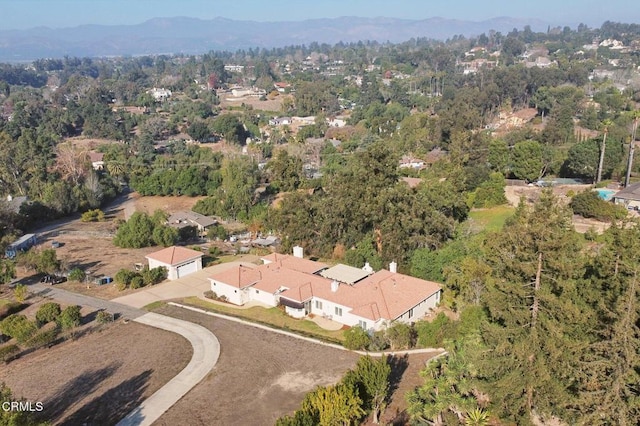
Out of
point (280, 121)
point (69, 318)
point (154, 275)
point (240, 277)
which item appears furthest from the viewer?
point (280, 121)

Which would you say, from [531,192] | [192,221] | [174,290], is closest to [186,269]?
[174,290]

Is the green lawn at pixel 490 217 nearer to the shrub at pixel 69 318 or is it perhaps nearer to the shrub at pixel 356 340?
the shrub at pixel 356 340

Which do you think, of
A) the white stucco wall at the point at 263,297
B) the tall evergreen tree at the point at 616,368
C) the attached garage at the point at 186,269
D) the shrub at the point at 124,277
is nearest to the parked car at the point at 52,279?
the shrub at the point at 124,277

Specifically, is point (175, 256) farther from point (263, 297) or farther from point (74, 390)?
point (74, 390)

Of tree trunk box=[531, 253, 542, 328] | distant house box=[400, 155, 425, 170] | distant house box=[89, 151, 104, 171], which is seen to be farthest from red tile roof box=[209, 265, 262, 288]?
distant house box=[89, 151, 104, 171]

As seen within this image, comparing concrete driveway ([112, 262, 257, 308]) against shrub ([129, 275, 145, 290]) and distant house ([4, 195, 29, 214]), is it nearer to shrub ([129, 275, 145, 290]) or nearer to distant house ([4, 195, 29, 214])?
shrub ([129, 275, 145, 290])

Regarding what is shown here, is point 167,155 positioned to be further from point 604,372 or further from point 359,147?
point 604,372

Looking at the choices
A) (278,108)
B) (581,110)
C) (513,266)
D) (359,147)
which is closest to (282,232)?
(513,266)
